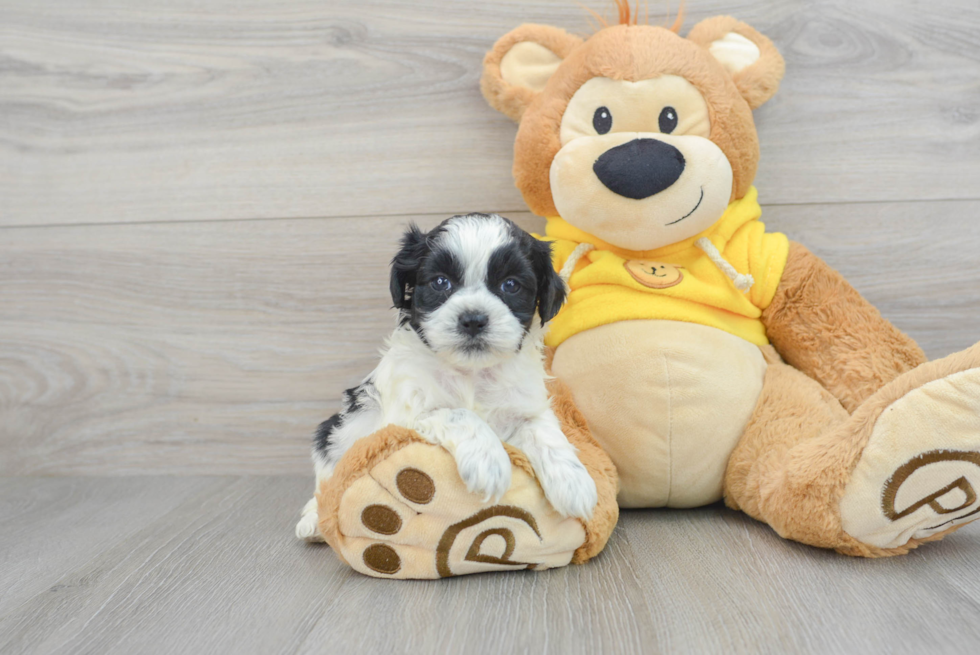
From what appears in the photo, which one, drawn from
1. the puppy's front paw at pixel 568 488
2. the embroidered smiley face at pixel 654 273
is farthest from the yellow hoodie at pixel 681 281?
the puppy's front paw at pixel 568 488

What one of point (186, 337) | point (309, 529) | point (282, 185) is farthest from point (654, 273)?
point (186, 337)

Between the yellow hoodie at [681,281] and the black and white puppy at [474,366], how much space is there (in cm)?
16

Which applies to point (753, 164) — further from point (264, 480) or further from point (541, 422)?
point (264, 480)

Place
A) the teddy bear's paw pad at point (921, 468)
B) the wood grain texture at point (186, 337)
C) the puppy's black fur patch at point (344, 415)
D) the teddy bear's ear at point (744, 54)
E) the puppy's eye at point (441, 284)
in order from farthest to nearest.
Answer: the wood grain texture at point (186, 337) → the teddy bear's ear at point (744, 54) → the puppy's black fur patch at point (344, 415) → the puppy's eye at point (441, 284) → the teddy bear's paw pad at point (921, 468)

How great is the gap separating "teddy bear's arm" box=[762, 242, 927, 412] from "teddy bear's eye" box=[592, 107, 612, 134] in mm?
500

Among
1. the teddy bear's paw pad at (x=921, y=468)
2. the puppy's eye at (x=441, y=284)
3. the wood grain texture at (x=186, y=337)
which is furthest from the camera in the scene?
the wood grain texture at (x=186, y=337)

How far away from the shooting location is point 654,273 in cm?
145

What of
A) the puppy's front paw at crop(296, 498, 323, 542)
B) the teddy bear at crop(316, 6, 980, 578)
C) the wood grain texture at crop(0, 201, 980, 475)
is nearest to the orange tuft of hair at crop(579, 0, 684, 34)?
the teddy bear at crop(316, 6, 980, 578)

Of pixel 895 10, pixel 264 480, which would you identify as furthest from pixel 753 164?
pixel 264 480

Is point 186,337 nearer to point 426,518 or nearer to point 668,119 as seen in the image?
point 426,518

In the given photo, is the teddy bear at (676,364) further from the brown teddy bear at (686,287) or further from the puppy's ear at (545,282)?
the puppy's ear at (545,282)

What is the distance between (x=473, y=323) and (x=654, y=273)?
0.49 metres

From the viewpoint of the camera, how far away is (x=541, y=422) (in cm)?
128

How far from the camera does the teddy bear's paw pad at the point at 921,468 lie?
3.47 feet
